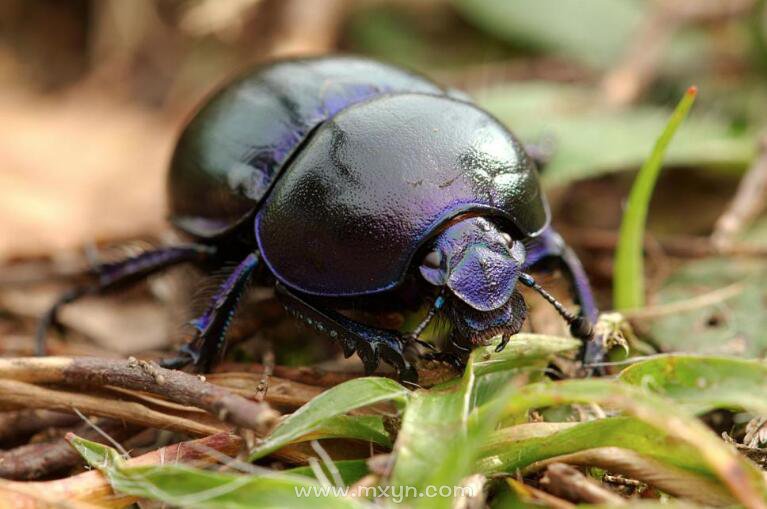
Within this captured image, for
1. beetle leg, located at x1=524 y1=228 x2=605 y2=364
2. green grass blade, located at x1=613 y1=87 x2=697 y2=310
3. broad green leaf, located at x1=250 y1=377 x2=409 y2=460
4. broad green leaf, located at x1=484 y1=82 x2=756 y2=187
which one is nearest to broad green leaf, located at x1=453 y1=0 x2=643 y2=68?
broad green leaf, located at x1=484 y1=82 x2=756 y2=187

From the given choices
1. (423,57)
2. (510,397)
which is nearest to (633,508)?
(510,397)

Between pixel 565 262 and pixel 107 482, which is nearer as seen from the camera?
pixel 107 482

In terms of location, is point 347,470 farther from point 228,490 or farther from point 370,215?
point 370,215

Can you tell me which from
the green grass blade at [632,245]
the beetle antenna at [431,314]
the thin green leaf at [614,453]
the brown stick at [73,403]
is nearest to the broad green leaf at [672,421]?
the thin green leaf at [614,453]

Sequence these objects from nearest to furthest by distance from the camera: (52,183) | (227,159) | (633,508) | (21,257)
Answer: (633,508), (227,159), (21,257), (52,183)

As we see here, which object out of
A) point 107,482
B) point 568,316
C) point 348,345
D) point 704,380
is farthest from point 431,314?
point 107,482

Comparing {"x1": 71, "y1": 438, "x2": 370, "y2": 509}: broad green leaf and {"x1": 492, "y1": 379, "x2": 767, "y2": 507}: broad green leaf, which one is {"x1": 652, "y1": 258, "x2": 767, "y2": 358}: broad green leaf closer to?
{"x1": 492, "y1": 379, "x2": 767, "y2": 507}: broad green leaf

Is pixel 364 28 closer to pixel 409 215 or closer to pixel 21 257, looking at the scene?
pixel 21 257
